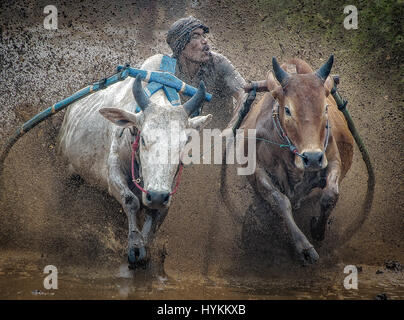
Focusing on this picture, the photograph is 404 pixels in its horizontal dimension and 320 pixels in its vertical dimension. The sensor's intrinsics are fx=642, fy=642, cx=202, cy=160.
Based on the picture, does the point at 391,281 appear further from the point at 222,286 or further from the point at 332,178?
the point at 222,286

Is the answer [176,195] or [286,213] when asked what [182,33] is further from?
[286,213]

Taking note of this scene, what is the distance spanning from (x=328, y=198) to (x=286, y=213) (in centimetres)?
35

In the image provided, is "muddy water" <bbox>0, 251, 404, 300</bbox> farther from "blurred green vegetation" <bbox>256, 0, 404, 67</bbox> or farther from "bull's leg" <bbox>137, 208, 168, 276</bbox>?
"blurred green vegetation" <bbox>256, 0, 404, 67</bbox>

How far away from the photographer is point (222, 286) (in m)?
4.74

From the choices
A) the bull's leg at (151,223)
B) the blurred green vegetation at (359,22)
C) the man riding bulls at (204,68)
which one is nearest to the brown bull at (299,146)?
the man riding bulls at (204,68)

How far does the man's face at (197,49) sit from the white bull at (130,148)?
21.6 inches

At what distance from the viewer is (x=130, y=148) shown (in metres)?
4.88

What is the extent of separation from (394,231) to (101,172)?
113 inches

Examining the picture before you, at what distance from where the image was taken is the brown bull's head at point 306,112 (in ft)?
15.0

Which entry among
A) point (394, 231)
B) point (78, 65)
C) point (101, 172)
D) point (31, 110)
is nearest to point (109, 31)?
point (78, 65)

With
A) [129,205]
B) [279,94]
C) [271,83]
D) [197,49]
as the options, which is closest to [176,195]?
[197,49]

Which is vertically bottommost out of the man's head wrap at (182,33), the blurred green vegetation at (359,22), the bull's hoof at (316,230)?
the bull's hoof at (316,230)

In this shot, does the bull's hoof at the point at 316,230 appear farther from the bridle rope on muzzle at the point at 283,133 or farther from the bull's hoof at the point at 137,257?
the bull's hoof at the point at 137,257

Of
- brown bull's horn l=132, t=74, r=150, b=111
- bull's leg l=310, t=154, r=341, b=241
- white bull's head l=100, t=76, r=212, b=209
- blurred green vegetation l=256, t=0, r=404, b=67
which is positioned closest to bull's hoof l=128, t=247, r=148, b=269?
white bull's head l=100, t=76, r=212, b=209
